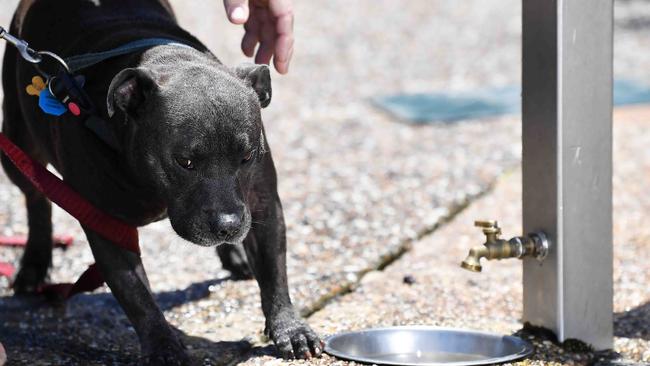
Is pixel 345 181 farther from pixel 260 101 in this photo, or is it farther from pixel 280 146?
pixel 260 101

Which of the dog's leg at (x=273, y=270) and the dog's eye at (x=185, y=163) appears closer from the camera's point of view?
the dog's eye at (x=185, y=163)

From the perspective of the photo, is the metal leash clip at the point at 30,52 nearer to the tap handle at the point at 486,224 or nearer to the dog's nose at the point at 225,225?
the dog's nose at the point at 225,225

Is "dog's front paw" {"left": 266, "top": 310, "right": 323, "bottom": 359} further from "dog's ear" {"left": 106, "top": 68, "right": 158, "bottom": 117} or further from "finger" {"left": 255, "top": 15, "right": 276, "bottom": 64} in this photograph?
"finger" {"left": 255, "top": 15, "right": 276, "bottom": 64}

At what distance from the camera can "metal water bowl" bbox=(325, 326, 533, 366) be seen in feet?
11.9

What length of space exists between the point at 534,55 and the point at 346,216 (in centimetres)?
192

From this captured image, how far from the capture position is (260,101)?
11.3 ft

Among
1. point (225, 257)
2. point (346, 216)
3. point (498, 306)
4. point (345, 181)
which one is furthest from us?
point (345, 181)

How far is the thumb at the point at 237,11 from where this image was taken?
3.51 metres

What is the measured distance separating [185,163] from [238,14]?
22.6 inches

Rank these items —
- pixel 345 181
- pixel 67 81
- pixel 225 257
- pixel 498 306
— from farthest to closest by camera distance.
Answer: pixel 345 181, pixel 225 257, pixel 498 306, pixel 67 81

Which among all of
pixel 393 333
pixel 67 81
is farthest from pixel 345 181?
pixel 67 81

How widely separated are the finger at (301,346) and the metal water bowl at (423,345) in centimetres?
11

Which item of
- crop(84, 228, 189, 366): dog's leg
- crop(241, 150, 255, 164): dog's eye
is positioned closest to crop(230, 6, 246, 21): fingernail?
crop(241, 150, 255, 164): dog's eye

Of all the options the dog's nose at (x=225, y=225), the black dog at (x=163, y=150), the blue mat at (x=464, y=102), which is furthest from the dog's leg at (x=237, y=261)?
the blue mat at (x=464, y=102)
